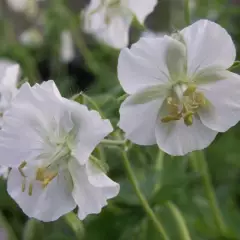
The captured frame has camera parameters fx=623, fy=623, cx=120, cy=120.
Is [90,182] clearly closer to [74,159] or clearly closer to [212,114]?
[74,159]

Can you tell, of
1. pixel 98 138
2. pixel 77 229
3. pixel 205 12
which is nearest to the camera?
pixel 98 138

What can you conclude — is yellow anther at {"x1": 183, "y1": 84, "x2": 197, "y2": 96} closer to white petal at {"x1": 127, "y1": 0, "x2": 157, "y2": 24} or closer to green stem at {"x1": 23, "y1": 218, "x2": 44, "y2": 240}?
white petal at {"x1": 127, "y1": 0, "x2": 157, "y2": 24}

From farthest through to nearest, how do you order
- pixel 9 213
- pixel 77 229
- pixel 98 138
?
pixel 9 213 < pixel 77 229 < pixel 98 138

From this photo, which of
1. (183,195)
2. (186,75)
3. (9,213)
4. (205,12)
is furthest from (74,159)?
(205,12)

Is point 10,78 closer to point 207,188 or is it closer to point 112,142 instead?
point 112,142

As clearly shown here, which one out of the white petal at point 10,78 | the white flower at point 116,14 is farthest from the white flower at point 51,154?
the white flower at point 116,14

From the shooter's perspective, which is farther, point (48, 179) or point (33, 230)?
point (33, 230)

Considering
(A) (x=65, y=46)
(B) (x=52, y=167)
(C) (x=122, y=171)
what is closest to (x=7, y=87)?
(B) (x=52, y=167)
